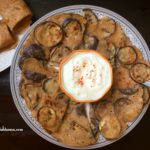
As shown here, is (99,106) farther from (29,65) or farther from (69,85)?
(29,65)

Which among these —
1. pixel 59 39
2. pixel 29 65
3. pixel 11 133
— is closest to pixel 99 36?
pixel 59 39

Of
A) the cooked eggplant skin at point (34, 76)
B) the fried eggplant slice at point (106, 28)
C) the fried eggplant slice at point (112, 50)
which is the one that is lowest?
the cooked eggplant skin at point (34, 76)

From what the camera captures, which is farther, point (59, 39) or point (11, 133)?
point (11, 133)

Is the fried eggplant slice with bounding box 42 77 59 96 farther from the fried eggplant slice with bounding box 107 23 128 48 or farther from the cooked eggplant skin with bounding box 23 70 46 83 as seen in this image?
Answer: the fried eggplant slice with bounding box 107 23 128 48

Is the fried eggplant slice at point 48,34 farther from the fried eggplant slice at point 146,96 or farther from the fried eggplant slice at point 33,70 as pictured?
the fried eggplant slice at point 146,96

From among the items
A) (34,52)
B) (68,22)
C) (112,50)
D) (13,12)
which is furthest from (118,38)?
(13,12)

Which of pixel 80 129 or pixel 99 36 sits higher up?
pixel 99 36

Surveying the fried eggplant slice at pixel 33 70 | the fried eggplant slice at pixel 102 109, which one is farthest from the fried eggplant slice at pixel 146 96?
the fried eggplant slice at pixel 33 70
